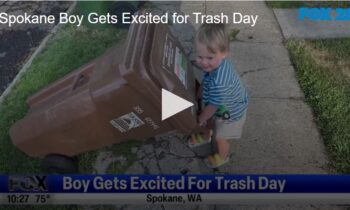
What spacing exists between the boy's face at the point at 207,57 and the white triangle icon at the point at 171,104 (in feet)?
0.95

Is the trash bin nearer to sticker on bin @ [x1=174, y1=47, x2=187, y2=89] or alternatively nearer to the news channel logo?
sticker on bin @ [x1=174, y1=47, x2=187, y2=89]

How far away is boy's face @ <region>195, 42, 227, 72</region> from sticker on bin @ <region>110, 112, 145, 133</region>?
604 mm

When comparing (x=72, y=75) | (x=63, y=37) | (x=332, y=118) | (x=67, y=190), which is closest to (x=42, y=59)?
(x=63, y=37)

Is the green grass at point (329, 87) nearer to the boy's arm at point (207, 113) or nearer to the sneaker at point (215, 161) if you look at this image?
the sneaker at point (215, 161)

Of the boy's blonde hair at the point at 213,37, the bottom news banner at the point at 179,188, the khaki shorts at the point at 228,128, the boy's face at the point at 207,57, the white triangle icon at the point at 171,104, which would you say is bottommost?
the khaki shorts at the point at 228,128

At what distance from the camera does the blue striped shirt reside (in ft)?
9.51

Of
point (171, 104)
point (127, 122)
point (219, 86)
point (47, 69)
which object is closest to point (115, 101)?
point (127, 122)

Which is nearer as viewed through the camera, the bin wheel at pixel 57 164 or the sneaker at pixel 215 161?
the bin wheel at pixel 57 164

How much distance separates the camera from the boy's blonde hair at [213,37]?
2.76 m

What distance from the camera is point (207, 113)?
3023 mm

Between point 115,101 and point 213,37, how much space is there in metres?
0.79

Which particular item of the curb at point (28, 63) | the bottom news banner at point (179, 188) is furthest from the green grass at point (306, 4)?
the bottom news banner at point (179, 188)

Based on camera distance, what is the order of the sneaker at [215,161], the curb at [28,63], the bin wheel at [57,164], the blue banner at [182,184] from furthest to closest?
the curb at [28,63] → the sneaker at [215,161] → the bin wheel at [57,164] → the blue banner at [182,184]

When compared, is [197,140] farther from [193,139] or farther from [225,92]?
[225,92]
